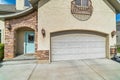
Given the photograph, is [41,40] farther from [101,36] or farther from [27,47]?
[101,36]

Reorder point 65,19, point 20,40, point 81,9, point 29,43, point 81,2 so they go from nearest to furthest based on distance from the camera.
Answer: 1. point 65,19
2. point 81,9
3. point 81,2
4. point 20,40
5. point 29,43

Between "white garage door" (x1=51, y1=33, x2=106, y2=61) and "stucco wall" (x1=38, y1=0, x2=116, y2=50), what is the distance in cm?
67

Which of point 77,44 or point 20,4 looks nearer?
point 77,44

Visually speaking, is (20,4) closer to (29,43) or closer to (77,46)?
(29,43)

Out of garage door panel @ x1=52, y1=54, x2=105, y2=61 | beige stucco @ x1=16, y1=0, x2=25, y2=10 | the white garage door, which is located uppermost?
beige stucco @ x1=16, y1=0, x2=25, y2=10

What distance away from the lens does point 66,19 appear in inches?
374

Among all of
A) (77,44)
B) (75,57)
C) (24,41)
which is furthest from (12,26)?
(75,57)

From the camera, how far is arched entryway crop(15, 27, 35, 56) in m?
11.8

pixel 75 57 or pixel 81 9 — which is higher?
pixel 81 9

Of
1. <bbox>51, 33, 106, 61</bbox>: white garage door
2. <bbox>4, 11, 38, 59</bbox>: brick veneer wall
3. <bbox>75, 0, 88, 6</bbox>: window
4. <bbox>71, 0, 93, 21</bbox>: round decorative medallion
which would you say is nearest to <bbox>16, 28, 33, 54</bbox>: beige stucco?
<bbox>4, 11, 38, 59</bbox>: brick veneer wall

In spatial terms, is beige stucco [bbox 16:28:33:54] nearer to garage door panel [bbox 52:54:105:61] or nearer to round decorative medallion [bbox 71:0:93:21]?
garage door panel [bbox 52:54:105:61]

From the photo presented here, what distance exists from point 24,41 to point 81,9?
607cm

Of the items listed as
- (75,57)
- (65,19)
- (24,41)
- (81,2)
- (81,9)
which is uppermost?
(81,2)

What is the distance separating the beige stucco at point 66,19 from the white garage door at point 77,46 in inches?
25.8
